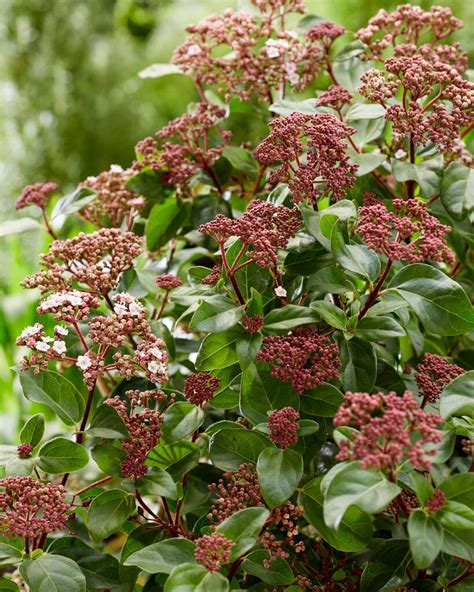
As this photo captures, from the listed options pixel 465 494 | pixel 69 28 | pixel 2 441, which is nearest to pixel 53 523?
pixel 465 494

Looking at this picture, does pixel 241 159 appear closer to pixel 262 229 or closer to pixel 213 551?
pixel 262 229

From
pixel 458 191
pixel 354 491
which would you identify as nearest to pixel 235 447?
pixel 354 491

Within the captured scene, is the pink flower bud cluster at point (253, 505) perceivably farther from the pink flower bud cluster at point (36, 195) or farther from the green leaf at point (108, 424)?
the pink flower bud cluster at point (36, 195)

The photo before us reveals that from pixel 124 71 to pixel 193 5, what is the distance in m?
0.56

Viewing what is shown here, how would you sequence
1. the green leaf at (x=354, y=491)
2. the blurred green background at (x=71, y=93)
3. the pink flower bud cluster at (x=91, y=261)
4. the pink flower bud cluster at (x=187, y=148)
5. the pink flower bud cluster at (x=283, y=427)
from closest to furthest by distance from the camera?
the green leaf at (x=354, y=491) → the pink flower bud cluster at (x=283, y=427) → the pink flower bud cluster at (x=91, y=261) → the pink flower bud cluster at (x=187, y=148) → the blurred green background at (x=71, y=93)

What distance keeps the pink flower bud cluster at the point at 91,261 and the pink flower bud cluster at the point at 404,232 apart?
0.70 ft

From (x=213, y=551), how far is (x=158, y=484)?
93 millimetres

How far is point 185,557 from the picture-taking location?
0.55 meters

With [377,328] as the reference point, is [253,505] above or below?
below

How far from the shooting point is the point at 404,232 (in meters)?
0.58

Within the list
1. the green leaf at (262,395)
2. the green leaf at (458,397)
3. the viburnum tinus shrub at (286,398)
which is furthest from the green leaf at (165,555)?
the green leaf at (458,397)

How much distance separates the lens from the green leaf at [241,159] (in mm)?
827

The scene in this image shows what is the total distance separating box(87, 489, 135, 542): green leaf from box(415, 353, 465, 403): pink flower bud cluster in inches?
10.1

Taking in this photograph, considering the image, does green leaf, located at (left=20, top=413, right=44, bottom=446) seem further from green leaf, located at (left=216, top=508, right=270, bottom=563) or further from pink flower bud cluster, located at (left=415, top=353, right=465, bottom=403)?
pink flower bud cluster, located at (left=415, top=353, right=465, bottom=403)
